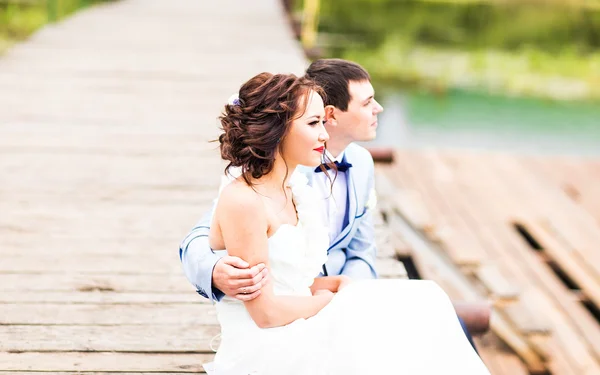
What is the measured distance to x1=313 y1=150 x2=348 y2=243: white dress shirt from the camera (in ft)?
8.71

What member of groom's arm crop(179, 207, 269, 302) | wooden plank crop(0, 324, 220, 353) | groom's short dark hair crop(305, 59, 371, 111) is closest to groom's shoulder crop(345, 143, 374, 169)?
groom's short dark hair crop(305, 59, 371, 111)

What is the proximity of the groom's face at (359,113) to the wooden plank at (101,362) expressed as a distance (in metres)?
1.01

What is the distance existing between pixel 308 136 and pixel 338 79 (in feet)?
1.41

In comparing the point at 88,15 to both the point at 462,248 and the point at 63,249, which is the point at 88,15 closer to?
the point at 462,248

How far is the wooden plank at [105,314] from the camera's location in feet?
9.52

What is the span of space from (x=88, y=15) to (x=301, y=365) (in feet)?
30.2

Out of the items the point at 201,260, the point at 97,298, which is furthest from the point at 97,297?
the point at 201,260

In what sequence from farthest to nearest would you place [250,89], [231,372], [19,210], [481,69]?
[481,69] < [19,210] < [231,372] < [250,89]

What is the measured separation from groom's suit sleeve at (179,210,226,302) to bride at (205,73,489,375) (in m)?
0.05

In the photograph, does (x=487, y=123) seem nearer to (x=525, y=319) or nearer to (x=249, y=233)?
(x=525, y=319)

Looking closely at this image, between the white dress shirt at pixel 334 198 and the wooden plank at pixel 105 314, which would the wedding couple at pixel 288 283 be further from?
the wooden plank at pixel 105 314

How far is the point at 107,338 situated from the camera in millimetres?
2811

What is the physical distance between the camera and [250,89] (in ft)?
6.85

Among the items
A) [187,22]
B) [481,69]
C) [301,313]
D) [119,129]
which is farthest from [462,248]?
[481,69]
